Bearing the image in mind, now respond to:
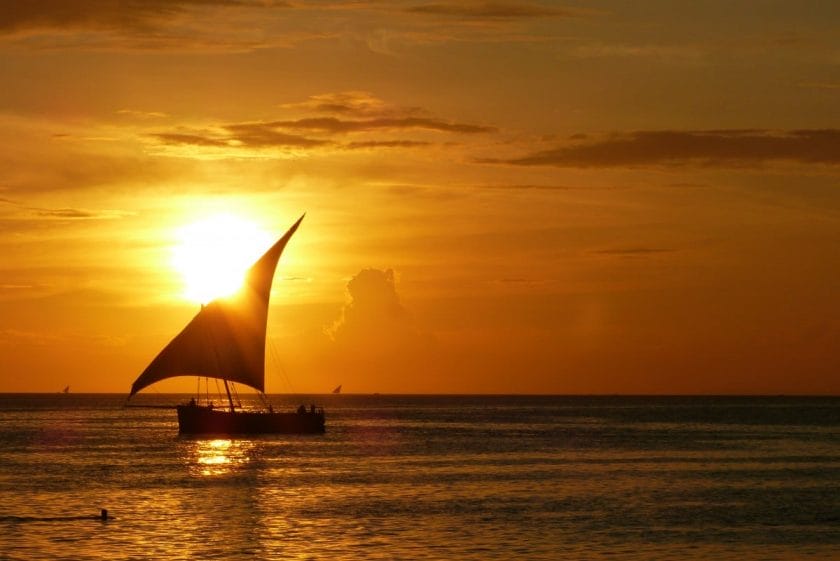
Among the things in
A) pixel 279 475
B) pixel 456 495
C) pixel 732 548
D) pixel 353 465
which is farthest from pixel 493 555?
pixel 353 465

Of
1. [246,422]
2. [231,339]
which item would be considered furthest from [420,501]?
[246,422]

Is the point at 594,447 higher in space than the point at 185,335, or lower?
lower

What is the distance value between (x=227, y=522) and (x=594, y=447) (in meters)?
51.3

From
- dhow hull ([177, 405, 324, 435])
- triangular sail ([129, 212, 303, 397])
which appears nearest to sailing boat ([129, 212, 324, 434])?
triangular sail ([129, 212, 303, 397])

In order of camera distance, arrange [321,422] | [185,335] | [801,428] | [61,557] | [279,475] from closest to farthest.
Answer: [61,557] → [279,475] → [185,335] → [321,422] → [801,428]

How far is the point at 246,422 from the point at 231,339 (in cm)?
841

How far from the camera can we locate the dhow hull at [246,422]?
4119 inches

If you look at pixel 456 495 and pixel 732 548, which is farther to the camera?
pixel 456 495

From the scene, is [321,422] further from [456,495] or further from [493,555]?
[493,555]

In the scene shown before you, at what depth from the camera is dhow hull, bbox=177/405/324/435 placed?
343 feet

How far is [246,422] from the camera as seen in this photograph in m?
105

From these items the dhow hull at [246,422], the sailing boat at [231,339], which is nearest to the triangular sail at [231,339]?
the sailing boat at [231,339]

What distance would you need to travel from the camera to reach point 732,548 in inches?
1554

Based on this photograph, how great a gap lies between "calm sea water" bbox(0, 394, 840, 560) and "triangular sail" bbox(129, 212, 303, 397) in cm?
646
